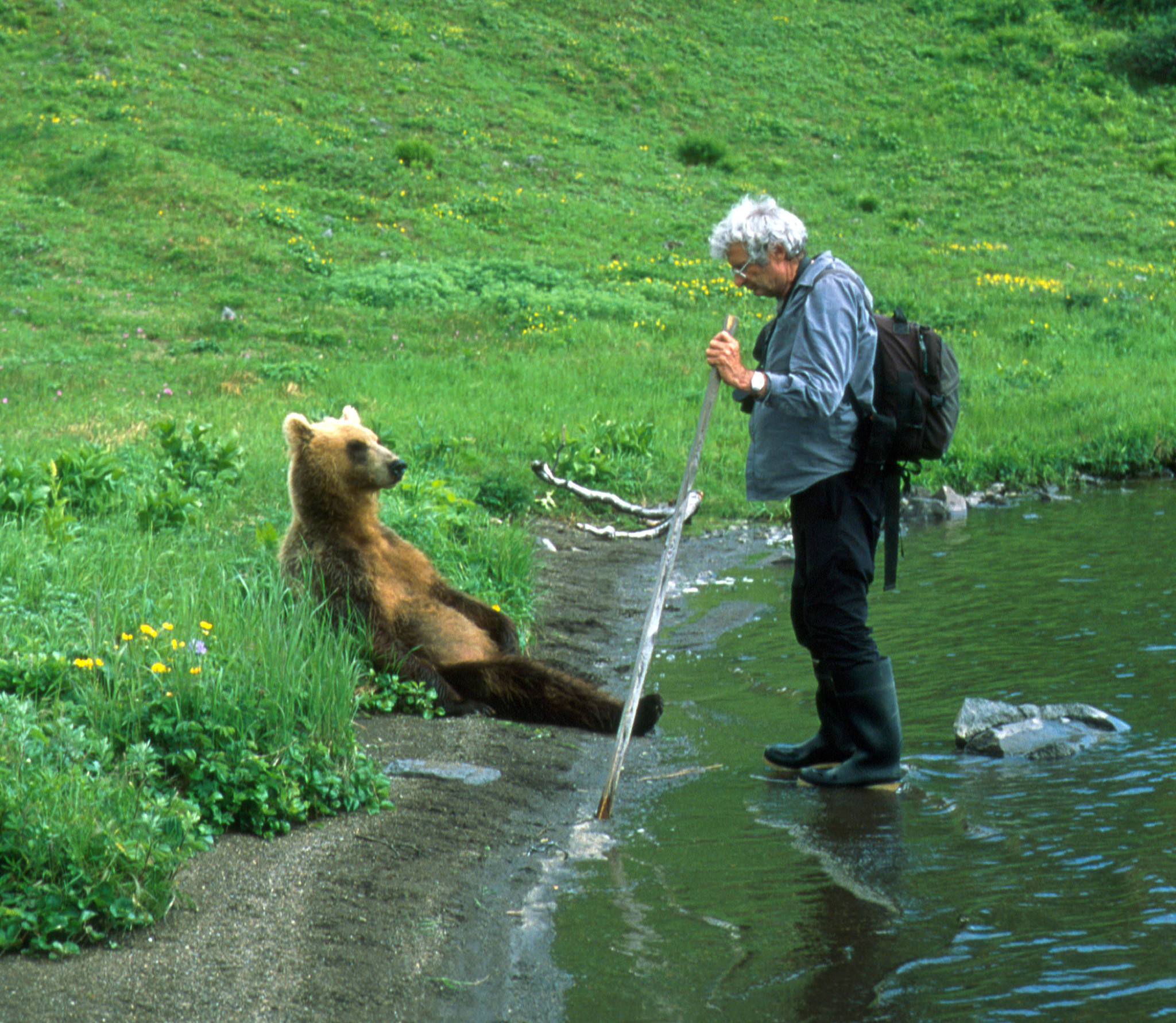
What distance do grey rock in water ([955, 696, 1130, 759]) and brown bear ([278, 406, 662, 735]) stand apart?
1274 mm

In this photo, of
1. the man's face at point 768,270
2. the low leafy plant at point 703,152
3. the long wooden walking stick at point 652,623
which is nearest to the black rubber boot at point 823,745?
the long wooden walking stick at point 652,623

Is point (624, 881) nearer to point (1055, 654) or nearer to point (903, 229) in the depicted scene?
point (1055, 654)

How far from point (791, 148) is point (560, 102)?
4.90m

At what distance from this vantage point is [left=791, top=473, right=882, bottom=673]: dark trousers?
4676 millimetres

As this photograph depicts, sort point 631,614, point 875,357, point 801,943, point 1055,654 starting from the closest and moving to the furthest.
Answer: point 801,943 → point 875,357 → point 1055,654 → point 631,614

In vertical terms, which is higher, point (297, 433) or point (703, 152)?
point (703, 152)

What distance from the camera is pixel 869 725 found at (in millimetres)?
4723

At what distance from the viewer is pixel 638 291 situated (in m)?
18.5

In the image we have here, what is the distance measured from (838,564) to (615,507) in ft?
20.3

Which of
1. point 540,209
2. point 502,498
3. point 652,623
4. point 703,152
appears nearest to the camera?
point 652,623

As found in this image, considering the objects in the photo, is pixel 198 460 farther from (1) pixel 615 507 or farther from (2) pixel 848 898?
(2) pixel 848 898

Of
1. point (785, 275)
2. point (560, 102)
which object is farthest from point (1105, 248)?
point (785, 275)

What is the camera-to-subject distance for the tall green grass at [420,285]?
14.4ft

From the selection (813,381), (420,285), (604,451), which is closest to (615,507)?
(604,451)
